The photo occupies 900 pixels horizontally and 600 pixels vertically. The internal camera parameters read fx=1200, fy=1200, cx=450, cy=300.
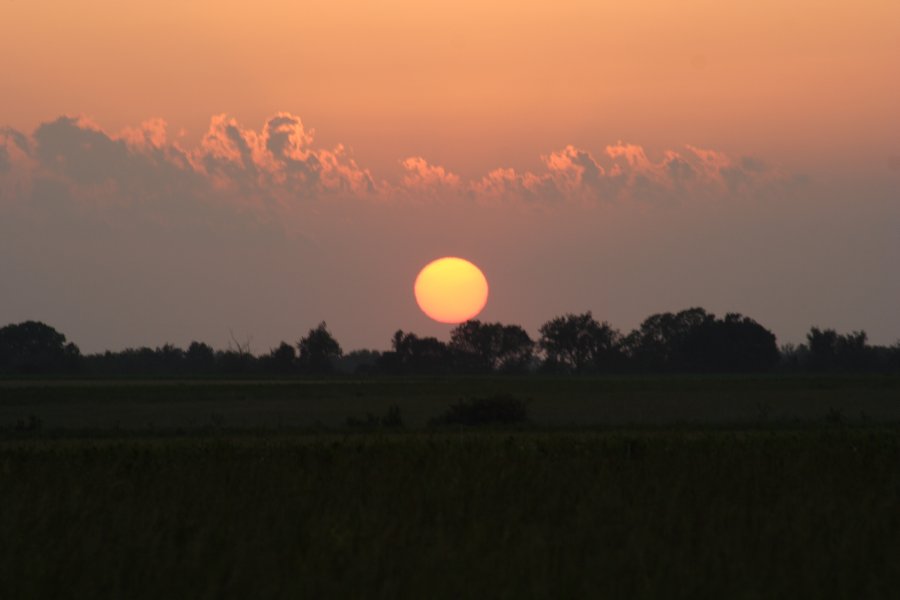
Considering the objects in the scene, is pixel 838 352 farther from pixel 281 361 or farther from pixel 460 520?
pixel 460 520

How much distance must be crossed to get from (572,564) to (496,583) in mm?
1065

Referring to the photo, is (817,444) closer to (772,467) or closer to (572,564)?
(772,467)

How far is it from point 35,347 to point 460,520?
186917 mm

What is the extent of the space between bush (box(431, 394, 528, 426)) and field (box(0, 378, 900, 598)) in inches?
921

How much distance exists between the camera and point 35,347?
191125 millimetres

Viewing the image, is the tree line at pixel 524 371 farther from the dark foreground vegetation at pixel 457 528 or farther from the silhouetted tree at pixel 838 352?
the dark foreground vegetation at pixel 457 528

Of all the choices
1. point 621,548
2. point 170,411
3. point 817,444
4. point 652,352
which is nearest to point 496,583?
point 621,548

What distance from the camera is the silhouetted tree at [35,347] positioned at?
18125 cm

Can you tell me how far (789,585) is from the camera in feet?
39.2

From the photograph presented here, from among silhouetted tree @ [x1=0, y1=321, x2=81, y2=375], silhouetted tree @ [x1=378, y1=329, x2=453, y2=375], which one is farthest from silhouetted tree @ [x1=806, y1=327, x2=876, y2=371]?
silhouetted tree @ [x1=0, y1=321, x2=81, y2=375]

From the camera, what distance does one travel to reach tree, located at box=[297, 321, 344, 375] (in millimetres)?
185000

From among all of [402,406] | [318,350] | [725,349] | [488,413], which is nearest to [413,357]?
[318,350]

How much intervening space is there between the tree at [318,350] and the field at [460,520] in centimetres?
15387

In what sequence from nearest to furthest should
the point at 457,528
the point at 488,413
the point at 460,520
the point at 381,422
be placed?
the point at 457,528 < the point at 460,520 < the point at 381,422 < the point at 488,413
